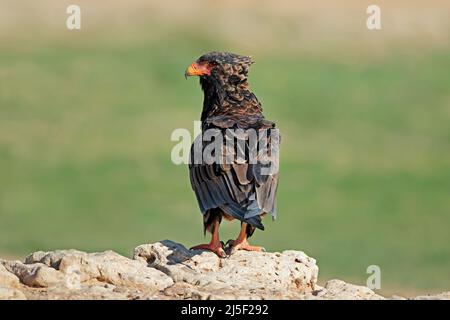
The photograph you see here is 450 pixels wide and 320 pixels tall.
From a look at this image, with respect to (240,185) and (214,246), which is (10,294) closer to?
(214,246)

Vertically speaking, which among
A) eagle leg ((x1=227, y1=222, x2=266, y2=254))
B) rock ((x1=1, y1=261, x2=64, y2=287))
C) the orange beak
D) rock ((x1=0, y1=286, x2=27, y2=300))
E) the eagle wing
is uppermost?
the orange beak

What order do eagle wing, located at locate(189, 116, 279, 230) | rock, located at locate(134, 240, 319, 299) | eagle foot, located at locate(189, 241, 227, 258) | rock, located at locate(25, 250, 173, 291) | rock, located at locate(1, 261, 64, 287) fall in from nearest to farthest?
rock, located at locate(1, 261, 64, 287)
rock, located at locate(25, 250, 173, 291)
rock, located at locate(134, 240, 319, 299)
eagle wing, located at locate(189, 116, 279, 230)
eagle foot, located at locate(189, 241, 227, 258)

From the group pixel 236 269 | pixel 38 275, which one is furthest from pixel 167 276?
pixel 38 275

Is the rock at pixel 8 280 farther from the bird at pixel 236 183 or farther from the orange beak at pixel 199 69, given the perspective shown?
the orange beak at pixel 199 69

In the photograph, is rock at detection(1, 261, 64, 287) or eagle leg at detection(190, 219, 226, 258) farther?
eagle leg at detection(190, 219, 226, 258)

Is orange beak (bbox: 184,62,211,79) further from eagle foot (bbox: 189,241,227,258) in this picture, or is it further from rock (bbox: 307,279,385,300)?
rock (bbox: 307,279,385,300)

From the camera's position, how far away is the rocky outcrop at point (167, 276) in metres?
12.8

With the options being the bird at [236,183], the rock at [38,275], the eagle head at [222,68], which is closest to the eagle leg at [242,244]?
the bird at [236,183]

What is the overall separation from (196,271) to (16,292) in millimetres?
2248

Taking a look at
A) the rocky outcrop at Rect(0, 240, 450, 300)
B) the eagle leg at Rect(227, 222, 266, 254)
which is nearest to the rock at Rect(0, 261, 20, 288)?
the rocky outcrop at Rect(0, 240, 450, 300)

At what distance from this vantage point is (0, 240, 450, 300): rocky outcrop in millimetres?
12812

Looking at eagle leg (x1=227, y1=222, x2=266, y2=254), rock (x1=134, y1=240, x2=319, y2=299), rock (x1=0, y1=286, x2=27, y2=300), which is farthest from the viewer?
eagle leg (x1=227, y1=222, x2=266, y2=254)
